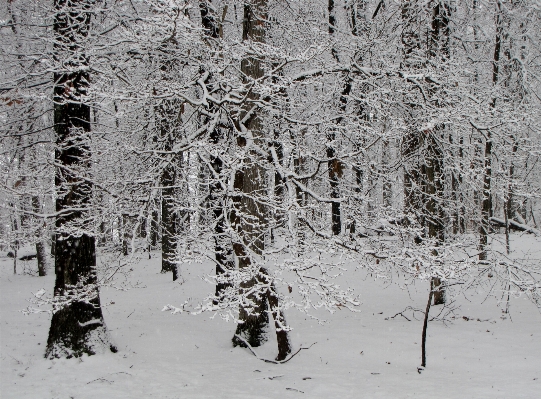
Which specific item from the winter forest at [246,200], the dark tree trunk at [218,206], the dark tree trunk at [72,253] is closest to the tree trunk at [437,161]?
the winter forest at [246,200]

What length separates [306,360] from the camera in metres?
7.93

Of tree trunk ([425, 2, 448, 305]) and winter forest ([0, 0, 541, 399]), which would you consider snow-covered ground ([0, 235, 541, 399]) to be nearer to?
winter forest ([0, 0, 541, 399])

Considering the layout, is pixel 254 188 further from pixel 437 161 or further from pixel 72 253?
pixel 437 161

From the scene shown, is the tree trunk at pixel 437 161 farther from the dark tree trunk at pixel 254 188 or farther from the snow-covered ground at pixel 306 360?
the dark tree trunk at pixel 254 188

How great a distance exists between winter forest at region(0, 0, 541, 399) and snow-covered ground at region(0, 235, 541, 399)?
0.05 meters

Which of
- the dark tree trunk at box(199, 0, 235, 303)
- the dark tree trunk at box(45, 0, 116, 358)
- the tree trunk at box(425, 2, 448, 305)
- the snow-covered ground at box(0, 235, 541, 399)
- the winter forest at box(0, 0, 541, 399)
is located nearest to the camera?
the dark tree trunk at box(199, 0, 235, 303)

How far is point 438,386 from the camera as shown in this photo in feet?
21.6

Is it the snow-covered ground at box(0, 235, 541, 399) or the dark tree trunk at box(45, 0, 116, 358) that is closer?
the snow-covered ground at box(0, 235, 541, 399)

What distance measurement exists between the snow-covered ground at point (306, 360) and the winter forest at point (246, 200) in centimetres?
5

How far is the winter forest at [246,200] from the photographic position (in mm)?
5992

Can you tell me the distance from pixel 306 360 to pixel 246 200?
10.6 feet

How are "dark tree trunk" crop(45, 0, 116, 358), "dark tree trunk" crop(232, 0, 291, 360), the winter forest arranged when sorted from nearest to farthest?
1. the winter forest
2. "dark tree trunk" crop(45, 0, 116, 358)
3. "dark tree trunk" crop(232, 0, 291, 360)

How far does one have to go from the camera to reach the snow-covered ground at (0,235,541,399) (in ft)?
21.3

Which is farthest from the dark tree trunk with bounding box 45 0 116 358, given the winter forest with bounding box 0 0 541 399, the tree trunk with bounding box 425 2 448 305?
the tree trunk with bounding box 425 2 448 305
